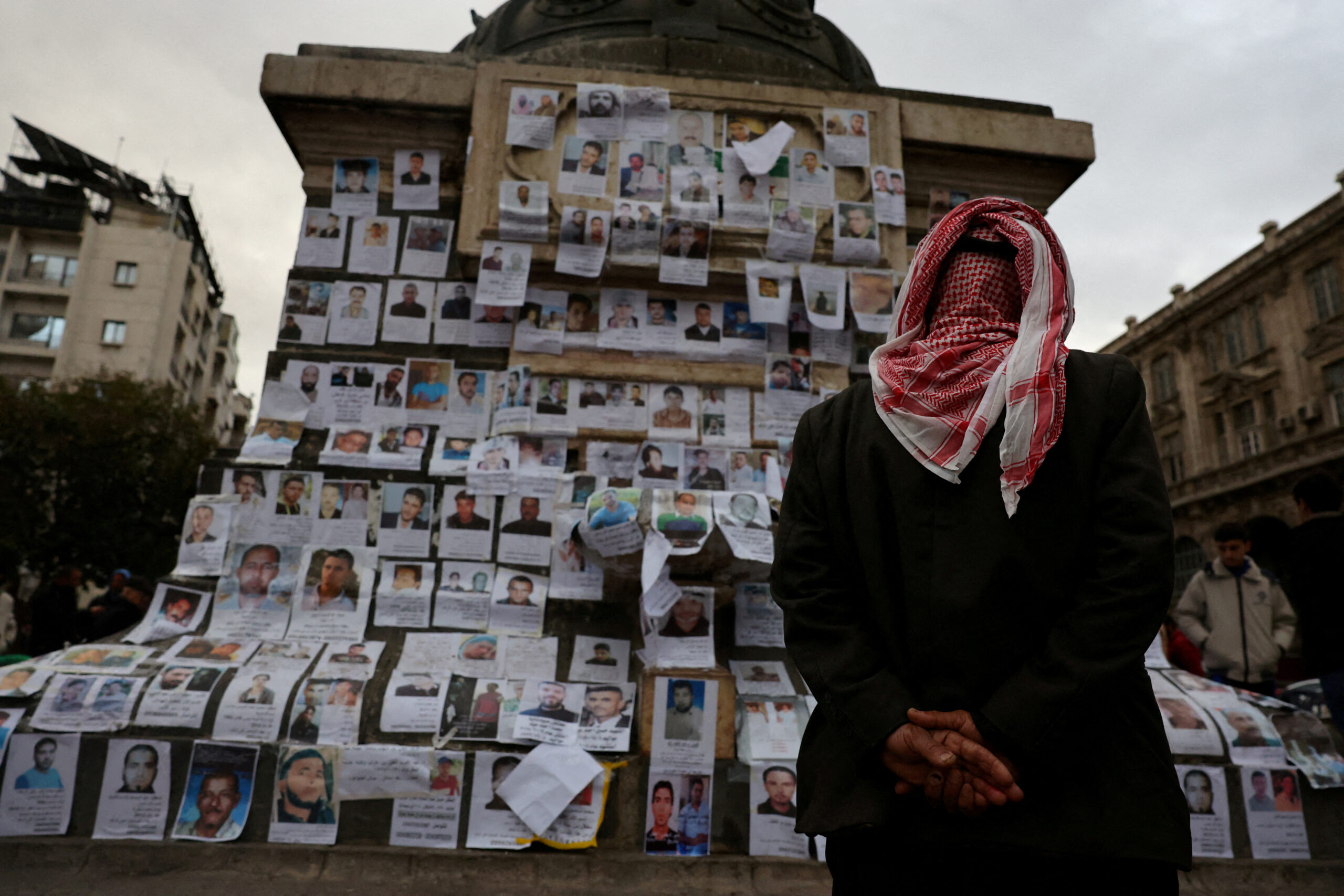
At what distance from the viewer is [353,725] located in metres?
2.93

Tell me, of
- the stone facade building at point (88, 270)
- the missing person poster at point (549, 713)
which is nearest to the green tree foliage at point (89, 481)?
the stone facade building at point (88, 270)

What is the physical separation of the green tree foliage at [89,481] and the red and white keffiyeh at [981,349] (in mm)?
20523

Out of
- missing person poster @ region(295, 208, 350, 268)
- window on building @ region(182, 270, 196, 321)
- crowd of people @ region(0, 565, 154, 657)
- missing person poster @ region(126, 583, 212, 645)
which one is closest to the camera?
missing person poster @ region(126, 583, 212, 645)

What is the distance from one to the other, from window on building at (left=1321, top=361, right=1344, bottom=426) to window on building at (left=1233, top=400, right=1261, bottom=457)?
2869mm

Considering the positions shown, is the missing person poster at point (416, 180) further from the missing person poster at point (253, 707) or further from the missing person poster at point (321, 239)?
the missing person poster at point (253, 707)

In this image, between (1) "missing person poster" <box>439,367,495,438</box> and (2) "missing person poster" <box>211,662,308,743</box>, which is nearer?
(2) "missing person poster" <box>211,662,308,743</box>

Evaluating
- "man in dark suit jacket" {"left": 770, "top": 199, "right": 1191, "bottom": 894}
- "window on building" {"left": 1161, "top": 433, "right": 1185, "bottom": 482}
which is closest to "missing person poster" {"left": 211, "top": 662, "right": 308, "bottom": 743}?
"man in dark suit jacket" {"left": 770, "top": 199, "right": 1191, "bottom": 894}

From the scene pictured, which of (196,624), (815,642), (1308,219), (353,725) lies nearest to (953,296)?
(815,642)

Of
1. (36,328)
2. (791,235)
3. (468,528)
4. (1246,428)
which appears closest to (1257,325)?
(1246,428)

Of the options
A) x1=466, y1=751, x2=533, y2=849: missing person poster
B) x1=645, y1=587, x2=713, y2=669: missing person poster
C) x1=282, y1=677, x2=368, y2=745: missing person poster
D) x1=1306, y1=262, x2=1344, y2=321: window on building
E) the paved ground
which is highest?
x1=1306, y1=262, x2=1344, y2=321: window on building

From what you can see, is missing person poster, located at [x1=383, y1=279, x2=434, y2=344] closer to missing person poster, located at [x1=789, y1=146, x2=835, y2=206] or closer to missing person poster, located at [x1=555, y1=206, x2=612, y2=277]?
missing person poster, located at [x1=555, y1=206, x2=612, y2=277]

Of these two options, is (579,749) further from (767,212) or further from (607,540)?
(767,212)

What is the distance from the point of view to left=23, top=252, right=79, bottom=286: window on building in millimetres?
36781

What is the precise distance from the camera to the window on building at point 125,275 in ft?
119
